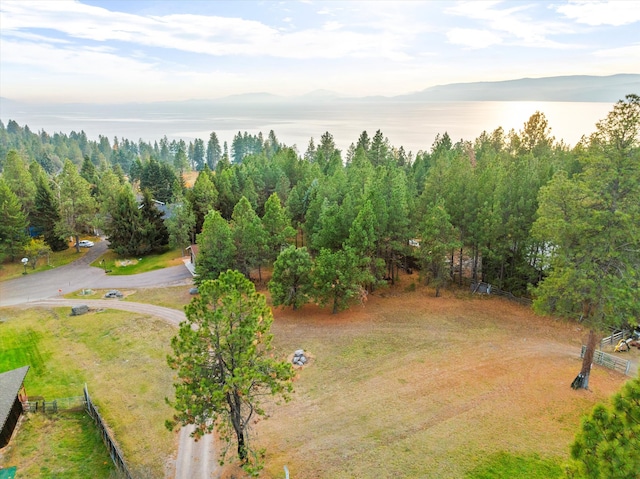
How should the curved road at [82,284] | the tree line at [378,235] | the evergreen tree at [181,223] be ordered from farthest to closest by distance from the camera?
the evergreen tree at [181,223] < the curved road at [82,284] < the tree line at [378,235]

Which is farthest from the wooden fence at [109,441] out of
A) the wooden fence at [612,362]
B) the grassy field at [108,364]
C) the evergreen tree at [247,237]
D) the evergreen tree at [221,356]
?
the wooden fence at [612,362]

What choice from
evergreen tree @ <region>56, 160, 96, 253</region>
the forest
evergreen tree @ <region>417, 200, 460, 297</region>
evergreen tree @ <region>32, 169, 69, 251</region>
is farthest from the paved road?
evergreen tree @ <region>417, 200, 460, 297</region>

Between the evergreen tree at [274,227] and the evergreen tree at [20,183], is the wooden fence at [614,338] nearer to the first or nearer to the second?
the evergreen tree at [274,227]

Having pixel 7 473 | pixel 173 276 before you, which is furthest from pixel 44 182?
pixel 7 473

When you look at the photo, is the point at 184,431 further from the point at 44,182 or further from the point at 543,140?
the point at 543,140

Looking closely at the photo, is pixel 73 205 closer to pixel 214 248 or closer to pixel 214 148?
pixel 214 248

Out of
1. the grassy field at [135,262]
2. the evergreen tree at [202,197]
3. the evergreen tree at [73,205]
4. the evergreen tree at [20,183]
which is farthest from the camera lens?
the evergreen tree at [202,197]
